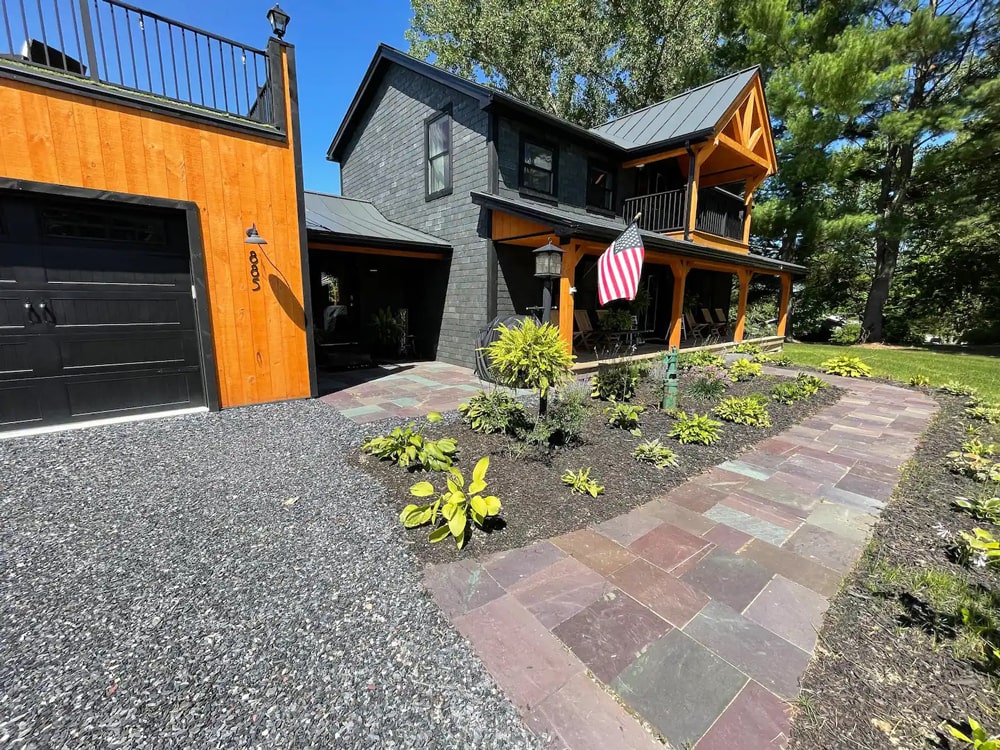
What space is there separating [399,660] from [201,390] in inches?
189

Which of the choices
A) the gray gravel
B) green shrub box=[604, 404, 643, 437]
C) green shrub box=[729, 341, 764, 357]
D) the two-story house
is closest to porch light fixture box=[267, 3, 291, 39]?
the two-story house

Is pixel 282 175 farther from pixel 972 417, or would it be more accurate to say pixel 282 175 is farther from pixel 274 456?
pixel 972 417

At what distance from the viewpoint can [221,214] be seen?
194 inches

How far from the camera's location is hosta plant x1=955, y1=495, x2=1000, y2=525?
2912mm

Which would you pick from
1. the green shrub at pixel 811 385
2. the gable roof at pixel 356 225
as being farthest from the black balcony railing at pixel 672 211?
the gable roof at pixel 356 225

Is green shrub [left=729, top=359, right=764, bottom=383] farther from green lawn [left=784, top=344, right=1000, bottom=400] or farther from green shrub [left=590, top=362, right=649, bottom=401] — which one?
green lawn [left=784, top=344, right=1000, bottom=400]

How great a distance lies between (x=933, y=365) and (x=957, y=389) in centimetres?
377

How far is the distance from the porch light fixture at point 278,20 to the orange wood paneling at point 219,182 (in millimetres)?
429

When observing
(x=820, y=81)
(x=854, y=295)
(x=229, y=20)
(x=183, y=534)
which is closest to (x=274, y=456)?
(x=183, y=534)

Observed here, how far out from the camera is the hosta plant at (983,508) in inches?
115

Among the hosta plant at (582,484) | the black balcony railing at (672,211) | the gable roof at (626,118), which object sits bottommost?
the hosta plant at (582,484)

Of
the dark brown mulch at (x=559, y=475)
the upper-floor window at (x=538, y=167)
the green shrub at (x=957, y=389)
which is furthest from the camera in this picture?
the upper-floor window at (x=538, y=167)

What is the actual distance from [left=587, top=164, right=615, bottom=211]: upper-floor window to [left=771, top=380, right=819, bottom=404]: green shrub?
19.4 feet

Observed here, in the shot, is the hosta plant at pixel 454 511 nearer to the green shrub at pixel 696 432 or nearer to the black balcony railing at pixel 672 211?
the green shrub at pixel 696 432
